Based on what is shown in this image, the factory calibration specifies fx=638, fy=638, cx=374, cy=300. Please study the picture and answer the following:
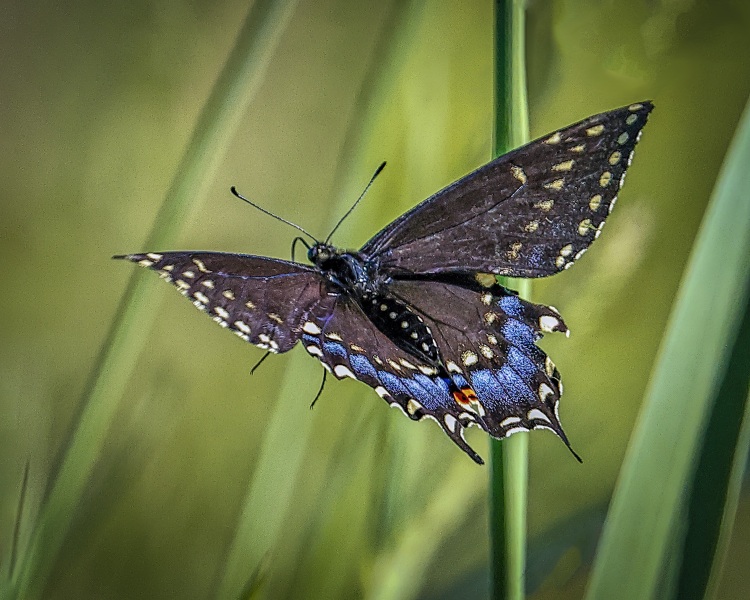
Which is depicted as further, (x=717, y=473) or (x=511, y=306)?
(x=511, y=306)

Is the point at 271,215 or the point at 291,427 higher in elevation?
the point at 271,215

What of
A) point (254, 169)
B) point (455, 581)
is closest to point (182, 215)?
point (254, 169)

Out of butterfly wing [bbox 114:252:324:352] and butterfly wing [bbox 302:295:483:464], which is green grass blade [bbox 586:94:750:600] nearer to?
butterfly wing [bbox 302:295:483:464]

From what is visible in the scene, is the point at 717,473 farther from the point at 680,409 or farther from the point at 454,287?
the point at 454,287

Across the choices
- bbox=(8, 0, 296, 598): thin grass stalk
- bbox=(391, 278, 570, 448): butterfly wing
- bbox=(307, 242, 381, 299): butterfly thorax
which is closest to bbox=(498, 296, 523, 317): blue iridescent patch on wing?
bbox=(391, 278, 570, 448): butterfly wing

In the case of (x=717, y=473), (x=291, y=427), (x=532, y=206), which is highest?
(x=532, y=206)

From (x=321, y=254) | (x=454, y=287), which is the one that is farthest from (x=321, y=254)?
(x=454, y=287)
